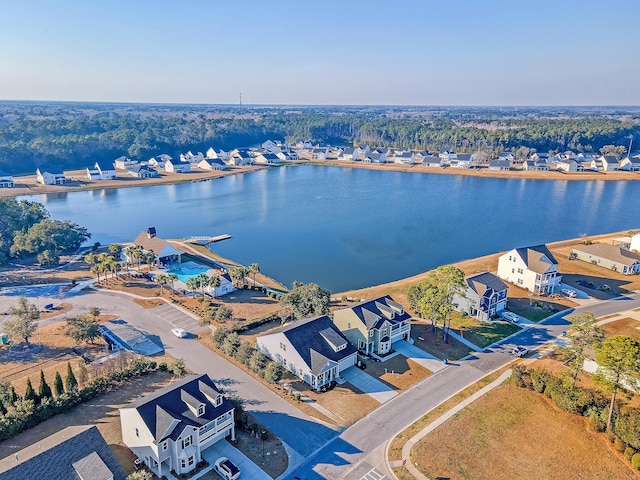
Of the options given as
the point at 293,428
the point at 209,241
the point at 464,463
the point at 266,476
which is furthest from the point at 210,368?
the point at 209,241

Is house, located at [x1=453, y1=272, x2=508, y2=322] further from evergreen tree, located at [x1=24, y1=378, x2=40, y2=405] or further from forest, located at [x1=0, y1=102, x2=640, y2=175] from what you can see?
forest, located at [x1=0, y1=102, x2=640, y2=175]

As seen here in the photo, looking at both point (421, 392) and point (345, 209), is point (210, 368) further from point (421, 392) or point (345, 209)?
point (345, 209)

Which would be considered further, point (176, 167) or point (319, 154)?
point (319, 154)

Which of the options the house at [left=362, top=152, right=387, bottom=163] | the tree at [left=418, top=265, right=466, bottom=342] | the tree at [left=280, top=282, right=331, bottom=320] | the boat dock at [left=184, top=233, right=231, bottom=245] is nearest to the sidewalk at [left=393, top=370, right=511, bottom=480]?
the tree at [left=418, top=265, right=466, bottom=342]

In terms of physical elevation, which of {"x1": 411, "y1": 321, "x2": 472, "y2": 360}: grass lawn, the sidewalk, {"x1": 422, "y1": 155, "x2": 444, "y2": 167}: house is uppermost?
{"x1": 422, "y1": 155, "x2": 444, "y2": 167}: house

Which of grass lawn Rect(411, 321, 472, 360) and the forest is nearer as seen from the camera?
grass lawn Rect(411, 321, 472, 360)

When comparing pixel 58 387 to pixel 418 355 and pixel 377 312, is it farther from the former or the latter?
pixel 418 355

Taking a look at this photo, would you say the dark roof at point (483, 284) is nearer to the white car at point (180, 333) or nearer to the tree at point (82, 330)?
the white car at point (180, 333)

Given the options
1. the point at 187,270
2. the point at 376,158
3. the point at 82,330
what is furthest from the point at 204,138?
the point at 82,330
